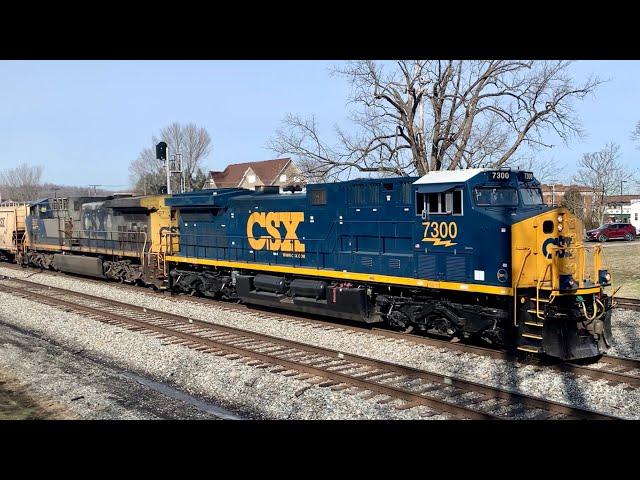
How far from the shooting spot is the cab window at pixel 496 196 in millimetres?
11406

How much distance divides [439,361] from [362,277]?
331 centimetres

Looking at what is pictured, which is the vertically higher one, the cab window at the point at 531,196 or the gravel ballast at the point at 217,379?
the cab window at the point at 531,196

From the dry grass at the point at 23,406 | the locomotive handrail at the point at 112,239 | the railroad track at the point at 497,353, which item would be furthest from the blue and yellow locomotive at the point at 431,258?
the dry grass at the point at 23,406

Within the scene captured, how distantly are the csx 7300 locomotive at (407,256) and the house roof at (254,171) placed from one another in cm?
5385

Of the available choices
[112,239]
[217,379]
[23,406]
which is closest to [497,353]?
[217,379]

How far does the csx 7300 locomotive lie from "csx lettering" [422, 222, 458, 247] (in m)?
0.02

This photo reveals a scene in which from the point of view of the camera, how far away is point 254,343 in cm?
1280

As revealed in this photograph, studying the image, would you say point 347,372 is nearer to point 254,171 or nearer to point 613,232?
point 613,232

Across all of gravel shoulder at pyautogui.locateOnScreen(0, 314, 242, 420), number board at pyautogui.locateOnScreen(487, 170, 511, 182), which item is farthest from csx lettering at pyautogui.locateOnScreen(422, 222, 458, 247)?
gravel shoulder at pyautogui.locateOnScreen(0, 314, 242, 420)

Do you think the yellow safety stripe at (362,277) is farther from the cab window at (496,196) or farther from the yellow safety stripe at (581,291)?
the cab window at (496,196)

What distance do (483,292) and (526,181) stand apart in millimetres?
2499
